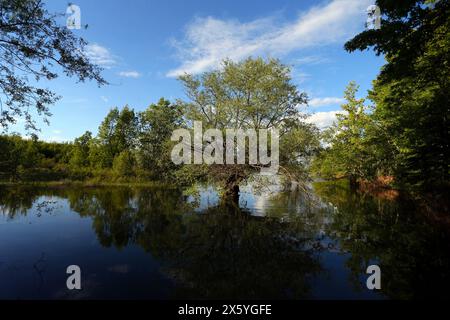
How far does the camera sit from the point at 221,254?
1037 centimetres

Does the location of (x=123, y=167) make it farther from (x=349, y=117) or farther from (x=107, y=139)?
(x=349, y=117)

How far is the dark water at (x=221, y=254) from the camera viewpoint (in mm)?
7355

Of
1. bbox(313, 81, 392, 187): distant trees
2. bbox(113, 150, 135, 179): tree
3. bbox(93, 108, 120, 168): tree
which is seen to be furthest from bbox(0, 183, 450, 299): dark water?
bbox(93, 108, 120, 168): tree

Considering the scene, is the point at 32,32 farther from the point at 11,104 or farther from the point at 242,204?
the point at 242,204

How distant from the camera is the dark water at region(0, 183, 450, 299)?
736 centimetres

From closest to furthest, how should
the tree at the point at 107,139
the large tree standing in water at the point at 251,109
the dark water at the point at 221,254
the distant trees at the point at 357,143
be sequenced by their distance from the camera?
→ the dark water at the point at 221,254, the large tree standing in water at the point at 251,109, the distant trees at the point at 357,143, the tree at the point at 107,139

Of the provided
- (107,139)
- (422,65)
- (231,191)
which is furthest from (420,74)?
(107,139)

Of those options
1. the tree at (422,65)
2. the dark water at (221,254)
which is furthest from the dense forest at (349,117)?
the dark water at (221,254)

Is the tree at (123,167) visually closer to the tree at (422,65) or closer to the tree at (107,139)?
the tree at (107,139)

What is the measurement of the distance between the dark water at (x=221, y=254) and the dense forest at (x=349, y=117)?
9.86 ft

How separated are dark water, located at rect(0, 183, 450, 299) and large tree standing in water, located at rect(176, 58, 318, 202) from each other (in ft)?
14.2

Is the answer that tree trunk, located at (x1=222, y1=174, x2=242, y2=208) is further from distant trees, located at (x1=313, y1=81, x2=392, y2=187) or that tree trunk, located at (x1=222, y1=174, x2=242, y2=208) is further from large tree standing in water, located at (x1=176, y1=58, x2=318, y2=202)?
distant trees, located at (x1=313, y1=81, x2=392, y2=187)

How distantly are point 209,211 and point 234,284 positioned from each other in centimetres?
1177

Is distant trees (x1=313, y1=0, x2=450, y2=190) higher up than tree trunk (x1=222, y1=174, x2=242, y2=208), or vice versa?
distant trees (x1=313, y1=0, x2=450, y2=190)
